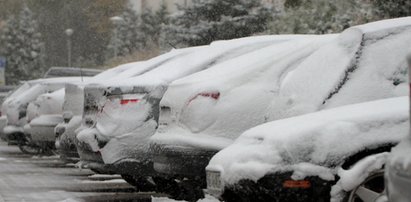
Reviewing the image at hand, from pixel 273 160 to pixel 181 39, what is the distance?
20575 millimetres

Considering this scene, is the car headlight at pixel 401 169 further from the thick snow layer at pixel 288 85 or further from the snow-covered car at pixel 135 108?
the snow-covered car at pixel 135 108

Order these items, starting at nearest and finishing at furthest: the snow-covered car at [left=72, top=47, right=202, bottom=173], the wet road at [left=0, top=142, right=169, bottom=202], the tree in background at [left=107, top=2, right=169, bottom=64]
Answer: the snow-covered car at [left=72, top=47, right=202, bottom=173] < the wet road at [left=0, top=142, right=169, bottom=202] < the tree in background at [left=107, top=2, right=169, bottom=64]

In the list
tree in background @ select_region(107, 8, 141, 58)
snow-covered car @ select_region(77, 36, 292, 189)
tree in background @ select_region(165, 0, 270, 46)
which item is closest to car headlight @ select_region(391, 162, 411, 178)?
snow-covered car @ select_region(77, 36, 292, 189)

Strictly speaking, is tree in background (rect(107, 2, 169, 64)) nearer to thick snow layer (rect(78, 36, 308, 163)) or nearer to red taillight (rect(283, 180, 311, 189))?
thick snow layer (rect(78, 36, 308, 163))

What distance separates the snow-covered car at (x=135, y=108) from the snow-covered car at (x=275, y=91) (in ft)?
1.48

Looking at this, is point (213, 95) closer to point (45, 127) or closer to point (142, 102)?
point (142, 102)

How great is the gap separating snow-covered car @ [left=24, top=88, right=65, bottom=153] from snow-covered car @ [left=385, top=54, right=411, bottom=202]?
34.2 feet

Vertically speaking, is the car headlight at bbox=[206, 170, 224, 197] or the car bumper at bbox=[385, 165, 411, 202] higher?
the car bumper at bbox=[385, 165, 411, 202]

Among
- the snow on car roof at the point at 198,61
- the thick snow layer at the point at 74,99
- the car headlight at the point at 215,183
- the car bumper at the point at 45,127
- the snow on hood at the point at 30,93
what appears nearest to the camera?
the car headlight at the point at 215,183

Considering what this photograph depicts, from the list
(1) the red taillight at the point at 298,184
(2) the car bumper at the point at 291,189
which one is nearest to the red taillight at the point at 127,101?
(2) the car bumper at the point at 291,189

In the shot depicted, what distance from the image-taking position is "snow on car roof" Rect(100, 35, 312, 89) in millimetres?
8853

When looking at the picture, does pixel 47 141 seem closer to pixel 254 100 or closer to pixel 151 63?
pixel 151 63

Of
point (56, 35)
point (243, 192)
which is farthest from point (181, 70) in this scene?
point (56, 35)

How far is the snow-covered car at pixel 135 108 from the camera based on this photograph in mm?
8516
